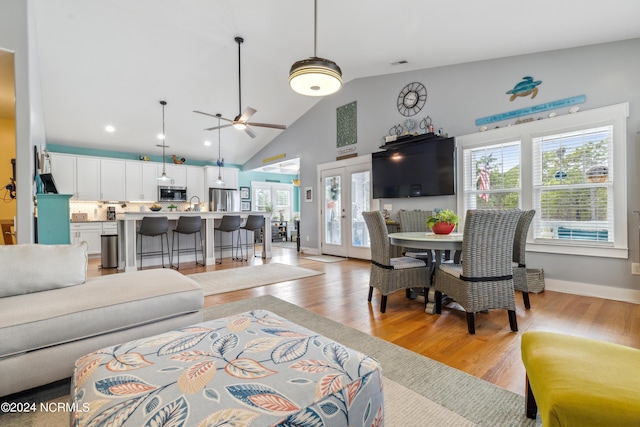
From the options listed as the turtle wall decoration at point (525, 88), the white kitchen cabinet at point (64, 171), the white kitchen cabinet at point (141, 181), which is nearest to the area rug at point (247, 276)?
the turtle wall decoration at point (525, 88)

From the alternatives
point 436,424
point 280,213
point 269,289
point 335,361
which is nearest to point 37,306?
point 335,361

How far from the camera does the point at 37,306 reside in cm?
151

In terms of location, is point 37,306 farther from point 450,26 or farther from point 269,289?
point 450,26

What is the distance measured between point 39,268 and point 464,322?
315 cm

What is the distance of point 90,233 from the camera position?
6.92 m

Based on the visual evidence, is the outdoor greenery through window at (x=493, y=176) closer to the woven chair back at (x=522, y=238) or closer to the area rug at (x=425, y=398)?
the woven chair back at (x=522, y=238)

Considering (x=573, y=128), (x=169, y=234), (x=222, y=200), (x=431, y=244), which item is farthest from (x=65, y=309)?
(x=222, y=200)

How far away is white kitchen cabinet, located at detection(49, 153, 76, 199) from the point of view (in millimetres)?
6719

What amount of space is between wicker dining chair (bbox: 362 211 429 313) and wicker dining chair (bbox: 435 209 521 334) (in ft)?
1.71

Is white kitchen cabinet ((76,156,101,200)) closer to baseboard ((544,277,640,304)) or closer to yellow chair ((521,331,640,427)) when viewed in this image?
yellow chair ((521,331,640,427))

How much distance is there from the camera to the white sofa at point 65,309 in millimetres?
1411

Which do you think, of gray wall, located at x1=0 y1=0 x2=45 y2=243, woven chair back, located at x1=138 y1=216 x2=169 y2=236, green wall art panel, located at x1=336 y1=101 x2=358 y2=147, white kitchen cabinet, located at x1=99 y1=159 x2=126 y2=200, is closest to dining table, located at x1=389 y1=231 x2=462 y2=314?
green wall art panel, located at x1=336 y1=101 x2=358 y2=147

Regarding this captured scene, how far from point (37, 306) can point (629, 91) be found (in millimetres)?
5344

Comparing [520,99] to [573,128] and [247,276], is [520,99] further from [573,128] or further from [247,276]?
[247,276]
